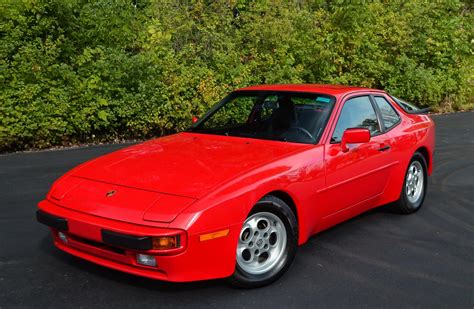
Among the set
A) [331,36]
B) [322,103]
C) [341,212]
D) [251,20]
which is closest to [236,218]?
[341,212]

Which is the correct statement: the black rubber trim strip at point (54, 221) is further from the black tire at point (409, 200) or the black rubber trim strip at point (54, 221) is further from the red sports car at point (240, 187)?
the black tire at point (409, 200)

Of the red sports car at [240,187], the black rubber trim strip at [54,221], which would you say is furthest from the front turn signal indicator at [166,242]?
the black rubber trim strip at [54,221]

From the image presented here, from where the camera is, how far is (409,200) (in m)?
5.56

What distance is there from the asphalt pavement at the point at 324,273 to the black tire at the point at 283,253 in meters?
0.07

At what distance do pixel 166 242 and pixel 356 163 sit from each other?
208 centimetres

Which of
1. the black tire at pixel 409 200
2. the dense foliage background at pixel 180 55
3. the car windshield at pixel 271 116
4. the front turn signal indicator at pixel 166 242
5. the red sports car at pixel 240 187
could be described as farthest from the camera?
the dense foliage background at pixel 180 55

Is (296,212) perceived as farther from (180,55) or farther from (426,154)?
(180,55)

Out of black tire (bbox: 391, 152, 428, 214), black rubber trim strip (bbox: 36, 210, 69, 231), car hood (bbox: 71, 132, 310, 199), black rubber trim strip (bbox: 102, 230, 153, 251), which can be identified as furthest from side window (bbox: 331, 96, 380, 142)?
black rubber trim strip (bbox: 36, 210, 69, 231)

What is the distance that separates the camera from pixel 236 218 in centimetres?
341

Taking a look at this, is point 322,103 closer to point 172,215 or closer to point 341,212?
point 341,212

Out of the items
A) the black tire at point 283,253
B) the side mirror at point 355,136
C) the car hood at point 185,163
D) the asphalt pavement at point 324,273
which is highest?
the side mirror at point 355,136

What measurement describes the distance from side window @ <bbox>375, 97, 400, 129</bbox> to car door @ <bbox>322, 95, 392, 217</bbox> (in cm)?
13

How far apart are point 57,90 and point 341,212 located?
22.3 feet

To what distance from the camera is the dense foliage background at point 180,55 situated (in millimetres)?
9406
